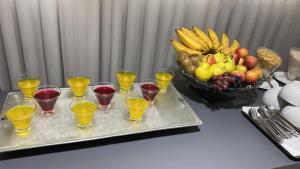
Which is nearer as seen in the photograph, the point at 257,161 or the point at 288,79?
the point at 257,161

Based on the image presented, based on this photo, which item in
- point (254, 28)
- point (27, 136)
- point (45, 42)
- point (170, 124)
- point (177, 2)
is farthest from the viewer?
point (254, 28)

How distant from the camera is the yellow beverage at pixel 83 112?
0.78 meters

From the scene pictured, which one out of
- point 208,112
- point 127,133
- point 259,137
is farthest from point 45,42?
point 259,137

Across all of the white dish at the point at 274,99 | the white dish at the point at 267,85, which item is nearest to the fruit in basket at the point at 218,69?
the white dish at the point at 274,99

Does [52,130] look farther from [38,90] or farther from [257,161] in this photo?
[257,161]

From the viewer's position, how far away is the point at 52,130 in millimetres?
781

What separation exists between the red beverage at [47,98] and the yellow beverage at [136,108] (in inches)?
9.9

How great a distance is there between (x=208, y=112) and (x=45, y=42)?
2.64 feet

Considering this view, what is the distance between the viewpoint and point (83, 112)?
79cm

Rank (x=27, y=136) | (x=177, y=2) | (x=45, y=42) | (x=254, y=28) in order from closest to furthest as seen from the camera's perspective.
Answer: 1. (x=27, y=136)
2. (x=45, y=42)
3. (x=177, y=2)
4. (x=254, y=28)

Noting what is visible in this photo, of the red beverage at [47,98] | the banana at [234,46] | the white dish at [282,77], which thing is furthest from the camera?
the white dish at [282,77]

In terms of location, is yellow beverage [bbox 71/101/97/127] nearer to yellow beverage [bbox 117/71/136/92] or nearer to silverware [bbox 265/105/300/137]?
yellow beverage [bbox 117/71/136/92]

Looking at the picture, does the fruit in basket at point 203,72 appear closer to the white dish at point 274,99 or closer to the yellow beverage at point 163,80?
the yellow beverage at point 163,80

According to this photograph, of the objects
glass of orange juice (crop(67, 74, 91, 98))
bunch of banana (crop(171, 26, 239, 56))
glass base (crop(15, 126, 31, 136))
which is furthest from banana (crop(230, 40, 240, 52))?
glass base (crop(15, 126, 31, 136))
